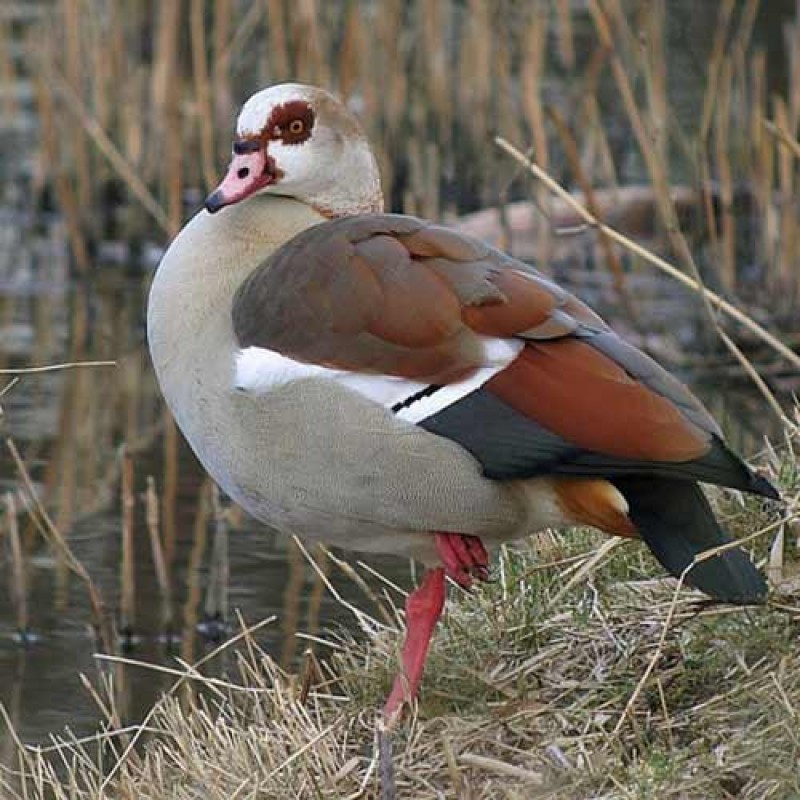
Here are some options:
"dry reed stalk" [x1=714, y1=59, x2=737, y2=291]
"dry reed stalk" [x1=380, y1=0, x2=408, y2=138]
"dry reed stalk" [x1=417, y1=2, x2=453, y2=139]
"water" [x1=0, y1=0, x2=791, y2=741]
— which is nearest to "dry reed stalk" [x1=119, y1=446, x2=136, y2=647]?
"water" [x1=0, y1=0, x2=791, y2=741]

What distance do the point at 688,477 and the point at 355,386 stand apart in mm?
573

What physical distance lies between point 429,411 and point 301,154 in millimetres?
692

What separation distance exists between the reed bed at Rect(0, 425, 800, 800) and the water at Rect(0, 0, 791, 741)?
1.08 meters

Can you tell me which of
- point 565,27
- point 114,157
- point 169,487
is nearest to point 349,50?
point 114,157

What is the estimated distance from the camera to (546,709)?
334cm

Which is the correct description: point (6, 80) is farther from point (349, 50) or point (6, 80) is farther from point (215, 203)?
point (215, 203)

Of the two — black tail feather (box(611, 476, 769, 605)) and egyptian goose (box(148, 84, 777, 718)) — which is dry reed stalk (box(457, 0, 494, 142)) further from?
black tail feather (box(611, 476, 769, 605))

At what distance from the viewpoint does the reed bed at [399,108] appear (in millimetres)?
7488

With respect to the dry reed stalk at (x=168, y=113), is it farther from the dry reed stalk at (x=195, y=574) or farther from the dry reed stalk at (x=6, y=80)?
the dry reed stalk at (x=195, y=574)

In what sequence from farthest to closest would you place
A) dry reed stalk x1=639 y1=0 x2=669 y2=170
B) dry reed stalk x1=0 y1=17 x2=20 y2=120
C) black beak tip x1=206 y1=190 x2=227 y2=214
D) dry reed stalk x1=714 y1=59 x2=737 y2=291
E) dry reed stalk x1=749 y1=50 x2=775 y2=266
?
dry reed stalk x1=0 y1=17 x2=20 y2=120 < dry reed stalk x1=714 y1=59 x2=737 y2=291 < dry reed stalk x1=749 y1=50 x2=775 y2=266 < dry reed stalk x1=639 y1=0 x2=669 y2=170 < black beak tip x1=206 y1=190 x2=227 y2=214

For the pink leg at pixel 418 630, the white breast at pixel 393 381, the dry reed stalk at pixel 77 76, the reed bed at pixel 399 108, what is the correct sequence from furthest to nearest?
the dry reed stalk at pixel 77 76 < the reed bed at pixel 399 108 < the pink leg at pixel 418 630 < the white breast at pixel 393 381

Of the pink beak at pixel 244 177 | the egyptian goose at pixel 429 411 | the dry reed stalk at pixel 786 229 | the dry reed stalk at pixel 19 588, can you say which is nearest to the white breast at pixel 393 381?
the egyptian goose at pixel 429 411

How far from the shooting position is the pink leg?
343 centimetres

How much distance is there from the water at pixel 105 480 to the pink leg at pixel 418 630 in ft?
4.00
